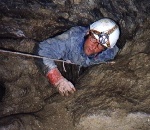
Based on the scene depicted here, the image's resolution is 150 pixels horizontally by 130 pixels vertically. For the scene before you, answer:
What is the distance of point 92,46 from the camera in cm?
382

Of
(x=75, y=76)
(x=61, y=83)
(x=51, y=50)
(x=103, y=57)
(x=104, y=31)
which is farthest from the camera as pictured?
(x=75, y=76)

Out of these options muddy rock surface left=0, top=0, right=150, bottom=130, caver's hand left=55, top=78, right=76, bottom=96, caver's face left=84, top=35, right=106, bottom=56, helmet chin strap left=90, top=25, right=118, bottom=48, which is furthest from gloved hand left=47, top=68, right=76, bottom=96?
helmet chin strap left=90, top=25, right=118, bottom=48

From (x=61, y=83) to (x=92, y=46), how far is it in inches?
34.1

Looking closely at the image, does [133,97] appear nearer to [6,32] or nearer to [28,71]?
[28,71]

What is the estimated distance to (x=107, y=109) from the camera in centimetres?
296

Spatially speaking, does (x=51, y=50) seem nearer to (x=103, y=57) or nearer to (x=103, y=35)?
(x=103, y=35)

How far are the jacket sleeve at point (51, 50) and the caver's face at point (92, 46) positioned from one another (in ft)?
1.03

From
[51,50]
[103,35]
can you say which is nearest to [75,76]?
[51,50]

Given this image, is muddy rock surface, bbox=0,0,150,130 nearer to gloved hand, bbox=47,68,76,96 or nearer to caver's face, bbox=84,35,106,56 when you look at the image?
gloved hand, bbox=47,68,76,96

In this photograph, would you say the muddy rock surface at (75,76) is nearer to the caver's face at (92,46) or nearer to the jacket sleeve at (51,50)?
the caver's face at (92,46)

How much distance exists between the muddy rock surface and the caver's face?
0.27 meters

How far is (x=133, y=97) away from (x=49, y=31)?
226cm

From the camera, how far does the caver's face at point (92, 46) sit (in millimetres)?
3762

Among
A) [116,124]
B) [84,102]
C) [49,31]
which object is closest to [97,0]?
[49,31]
